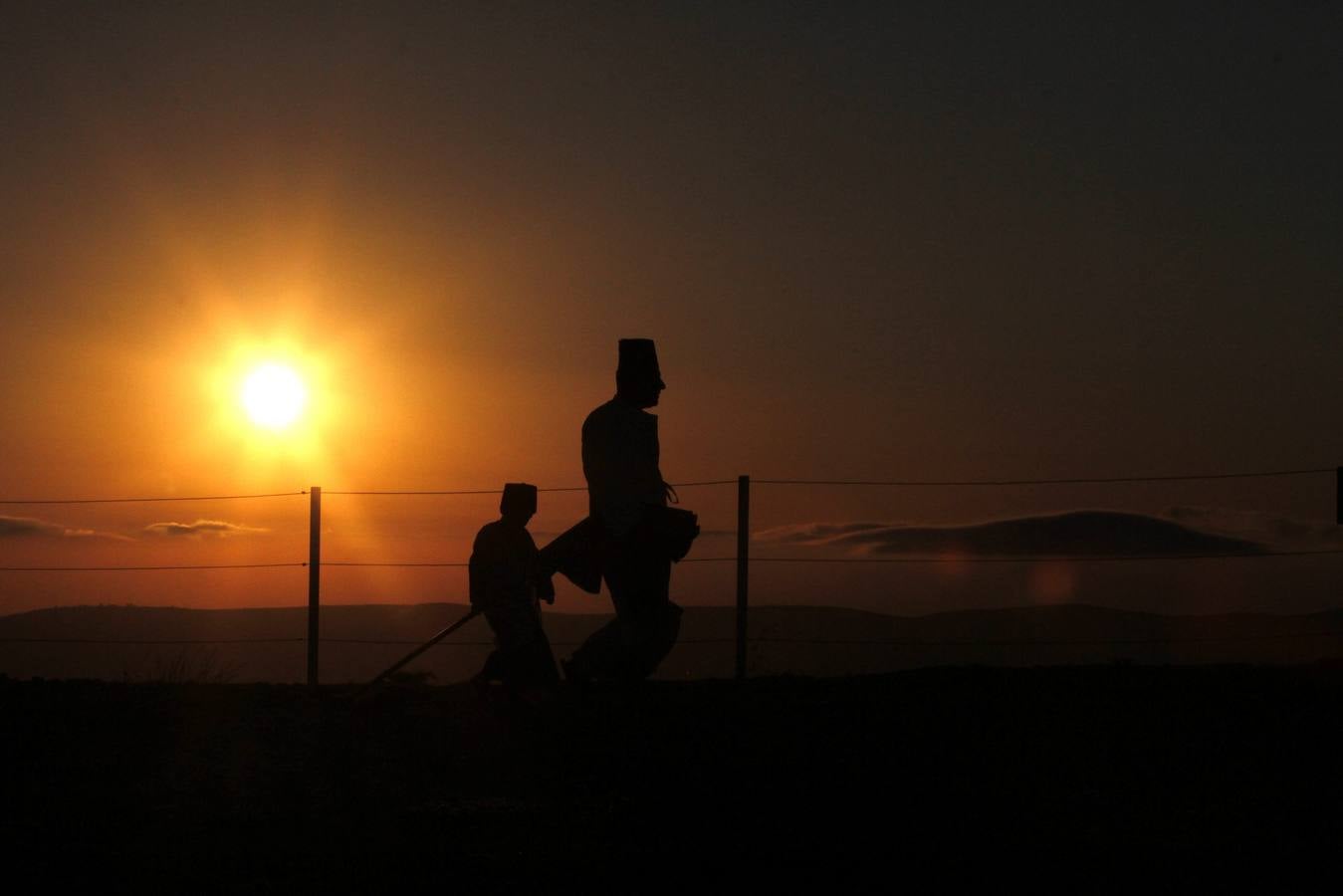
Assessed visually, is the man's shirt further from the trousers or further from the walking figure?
the trousers

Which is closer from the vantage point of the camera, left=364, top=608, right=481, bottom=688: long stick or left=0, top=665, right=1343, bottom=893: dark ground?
left=0, top=665, right=1343, bottom=893: dark ground

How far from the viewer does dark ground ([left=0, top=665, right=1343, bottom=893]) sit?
5125 mm

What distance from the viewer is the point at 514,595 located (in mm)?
7844

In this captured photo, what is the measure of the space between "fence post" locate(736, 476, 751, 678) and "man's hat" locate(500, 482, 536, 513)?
3373 millimetres

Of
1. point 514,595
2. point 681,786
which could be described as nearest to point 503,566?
point 514,595

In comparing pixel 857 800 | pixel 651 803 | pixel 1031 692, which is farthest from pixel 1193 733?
pixel 651 803

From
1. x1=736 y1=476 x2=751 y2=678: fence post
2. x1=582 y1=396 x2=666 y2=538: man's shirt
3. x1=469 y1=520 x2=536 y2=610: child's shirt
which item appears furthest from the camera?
x1=736 y1=476 x2=751 y2=678: fence post

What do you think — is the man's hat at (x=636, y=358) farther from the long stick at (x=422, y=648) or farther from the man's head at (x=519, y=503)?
the long stick at (x=422, y=648)

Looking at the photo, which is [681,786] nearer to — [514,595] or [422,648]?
[514,595]

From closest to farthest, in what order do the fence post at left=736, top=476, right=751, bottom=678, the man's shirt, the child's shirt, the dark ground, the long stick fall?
the dark ground, the man's shirt, the child's shirt, the long stick, the fence post at left=736, top=476, right=751, bottom=678

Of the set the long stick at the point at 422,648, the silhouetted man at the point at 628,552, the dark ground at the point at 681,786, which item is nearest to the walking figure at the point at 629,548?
the silhouetted man at the point at 628,552

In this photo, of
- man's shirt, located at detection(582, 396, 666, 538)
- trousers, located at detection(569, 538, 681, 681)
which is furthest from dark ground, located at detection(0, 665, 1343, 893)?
man's shirt, located at detection(582, 396, 666, 538)

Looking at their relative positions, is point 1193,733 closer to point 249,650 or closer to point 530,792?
point 530,792

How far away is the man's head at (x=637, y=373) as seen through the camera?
7656 millimetres
